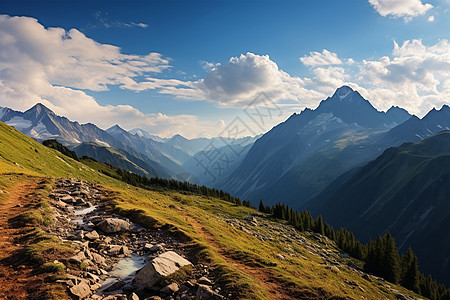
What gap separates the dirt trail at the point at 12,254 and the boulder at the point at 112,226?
6.15 metres

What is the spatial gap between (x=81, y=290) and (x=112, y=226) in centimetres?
1211

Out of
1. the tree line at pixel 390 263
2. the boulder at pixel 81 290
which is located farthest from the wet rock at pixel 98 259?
the tree line at pixel 390 263

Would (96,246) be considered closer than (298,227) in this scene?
Yes

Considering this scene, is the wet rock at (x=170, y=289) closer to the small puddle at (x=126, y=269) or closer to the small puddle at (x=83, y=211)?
the small puddle at (x=126, y=269)

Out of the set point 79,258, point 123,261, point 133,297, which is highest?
point 79,258

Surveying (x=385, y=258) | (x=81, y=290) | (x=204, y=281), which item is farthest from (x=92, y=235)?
(x=385, y=258)

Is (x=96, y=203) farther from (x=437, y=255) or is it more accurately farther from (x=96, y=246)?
(x=437, y=255)

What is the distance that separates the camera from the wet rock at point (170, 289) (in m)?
15.5

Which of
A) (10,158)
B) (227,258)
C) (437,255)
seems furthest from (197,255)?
(437,255)

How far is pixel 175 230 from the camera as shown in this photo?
27484mm

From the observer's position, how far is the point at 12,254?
16.6 metres

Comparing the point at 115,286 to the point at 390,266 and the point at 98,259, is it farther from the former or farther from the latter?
the point at 390,266

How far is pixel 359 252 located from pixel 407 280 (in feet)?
52.6

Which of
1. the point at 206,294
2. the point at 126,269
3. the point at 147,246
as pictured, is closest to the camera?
the point at 206,294
